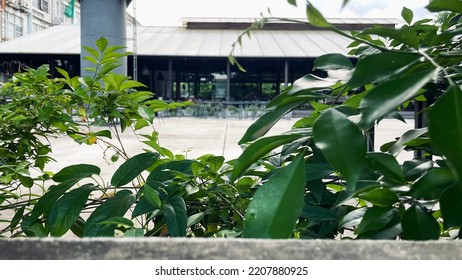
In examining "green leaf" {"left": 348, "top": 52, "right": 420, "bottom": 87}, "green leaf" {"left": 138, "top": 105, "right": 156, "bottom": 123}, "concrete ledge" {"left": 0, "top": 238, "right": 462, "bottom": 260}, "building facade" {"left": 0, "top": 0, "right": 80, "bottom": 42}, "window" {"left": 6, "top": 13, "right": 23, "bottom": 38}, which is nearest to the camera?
"concrete ledge" {"left": 0, "top": 238, "right": 462, "bottom": 260}

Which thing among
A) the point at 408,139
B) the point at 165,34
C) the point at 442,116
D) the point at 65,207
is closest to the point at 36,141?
the point at 65,207

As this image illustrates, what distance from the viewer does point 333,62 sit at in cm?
73

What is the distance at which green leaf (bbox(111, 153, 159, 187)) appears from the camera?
0.79m

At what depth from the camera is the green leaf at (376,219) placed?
61cm

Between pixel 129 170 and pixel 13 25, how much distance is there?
122 ft

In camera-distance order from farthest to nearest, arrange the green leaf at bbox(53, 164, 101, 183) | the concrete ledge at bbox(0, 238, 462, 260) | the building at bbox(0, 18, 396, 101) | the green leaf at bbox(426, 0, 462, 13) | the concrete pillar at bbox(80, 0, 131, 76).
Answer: the building at bbox(0, 18, 396, 101)
the concrete pillar at bbox(80, 0, 131, 76)
the green leaf at bbox(53, 164, 101, 183)
the green leaf at bbox(426, 0, 462, 13)
the concrete ledge at bbox(0, 238, 462, 260)

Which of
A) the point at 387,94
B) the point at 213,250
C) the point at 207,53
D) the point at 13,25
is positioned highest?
the point at 13,25

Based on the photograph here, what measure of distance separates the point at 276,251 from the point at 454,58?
0.36 metres

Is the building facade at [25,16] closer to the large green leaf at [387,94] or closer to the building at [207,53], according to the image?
the building at [207,53]

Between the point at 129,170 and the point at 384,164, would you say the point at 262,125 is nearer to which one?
the point at 384,164

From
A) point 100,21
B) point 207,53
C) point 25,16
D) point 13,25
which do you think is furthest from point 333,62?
point 25,16

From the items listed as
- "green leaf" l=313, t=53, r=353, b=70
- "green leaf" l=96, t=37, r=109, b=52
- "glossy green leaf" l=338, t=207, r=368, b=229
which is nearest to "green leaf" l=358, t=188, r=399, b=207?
"glossy green leaf" l=338, t=207, r=368, b=229

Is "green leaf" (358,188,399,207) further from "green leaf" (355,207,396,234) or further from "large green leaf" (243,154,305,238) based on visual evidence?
"large green leaf" (243,154,305,238)
